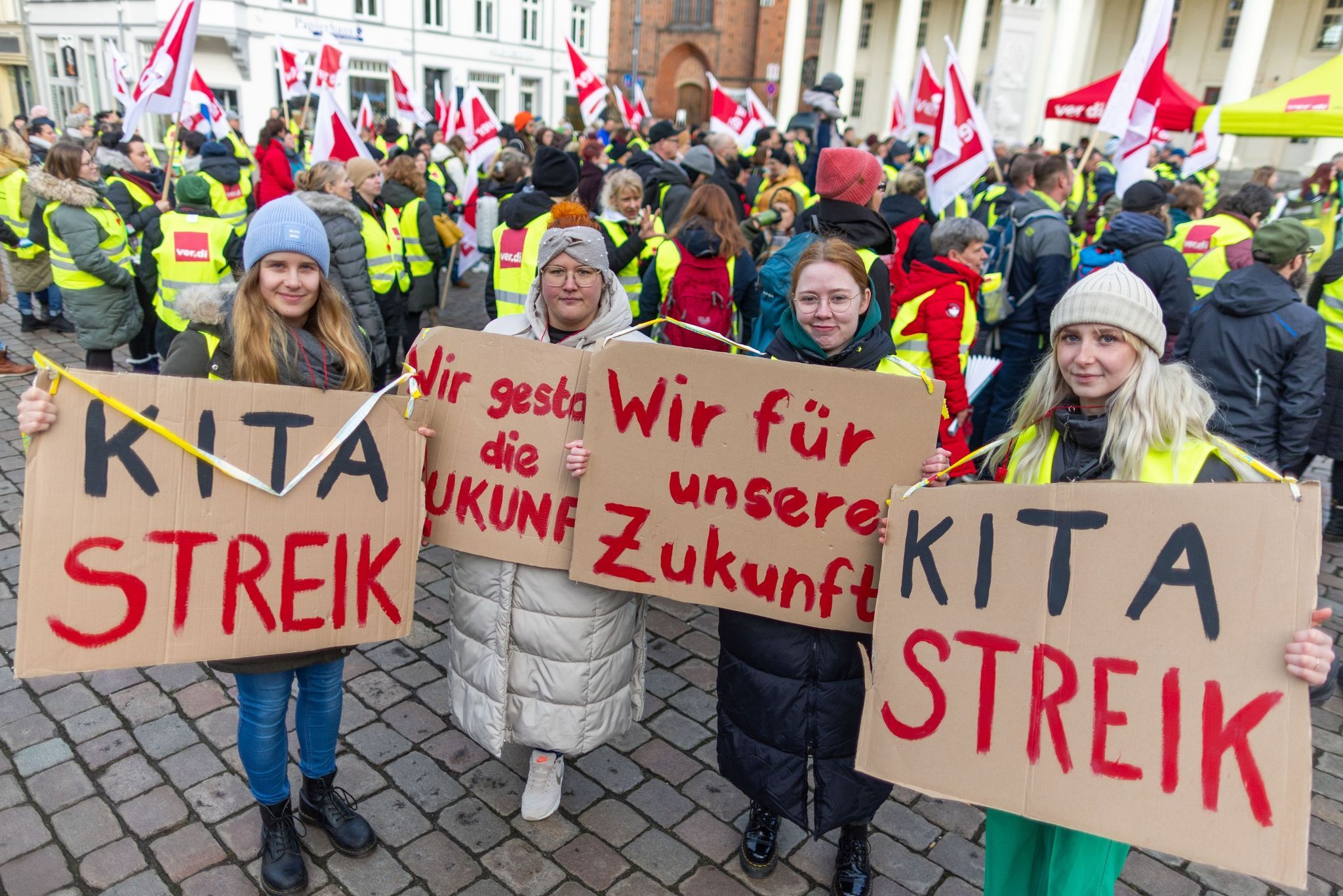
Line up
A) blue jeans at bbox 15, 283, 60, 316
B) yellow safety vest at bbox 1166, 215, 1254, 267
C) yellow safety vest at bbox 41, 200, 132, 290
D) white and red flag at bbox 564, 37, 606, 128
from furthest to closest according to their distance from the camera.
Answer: white and red flag at bbox 564, 37, 606, 128 → blue jeans at bbox 15, 283, 60, 316 → yellow safety vest at bbox 1166, 215, 1254, 267 → yellow safety vest at bbox 41, 200, 132, 290

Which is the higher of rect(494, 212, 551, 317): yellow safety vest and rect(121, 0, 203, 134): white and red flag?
rect(121, 0, 203, 134): white and red flag

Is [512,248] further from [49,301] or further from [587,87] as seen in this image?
[587,87]

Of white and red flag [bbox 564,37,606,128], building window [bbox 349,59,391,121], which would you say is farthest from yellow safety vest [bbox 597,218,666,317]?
building window [bbox 349,59,391,121]

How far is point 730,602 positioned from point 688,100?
51739mm

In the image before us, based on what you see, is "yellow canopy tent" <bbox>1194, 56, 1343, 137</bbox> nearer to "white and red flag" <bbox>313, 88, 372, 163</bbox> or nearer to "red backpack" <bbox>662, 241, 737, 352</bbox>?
"red backpack" <bbox>662, 241, 737, 352</bbox>

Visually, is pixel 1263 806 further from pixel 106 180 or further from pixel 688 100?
pixel 688 100

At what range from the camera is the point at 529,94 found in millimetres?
39312

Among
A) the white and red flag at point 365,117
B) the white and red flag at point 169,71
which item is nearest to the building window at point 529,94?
the white and red flag at point 365,117

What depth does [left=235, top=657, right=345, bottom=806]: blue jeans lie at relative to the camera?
2516 mm

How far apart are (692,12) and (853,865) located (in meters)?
51.2

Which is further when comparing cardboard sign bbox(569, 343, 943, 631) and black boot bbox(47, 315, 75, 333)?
black boot bbox(47, 315, 75, 333)

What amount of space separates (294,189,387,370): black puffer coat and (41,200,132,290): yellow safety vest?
1.80 metres

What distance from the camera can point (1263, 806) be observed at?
172 centimetres

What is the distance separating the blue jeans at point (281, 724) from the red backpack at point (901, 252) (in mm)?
4192
